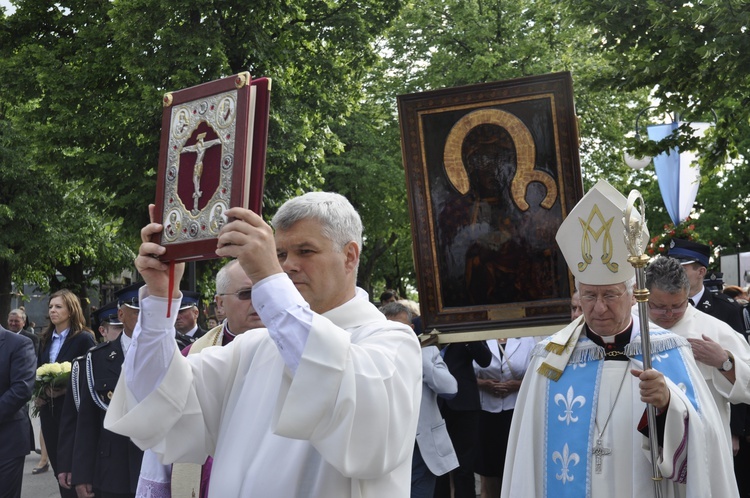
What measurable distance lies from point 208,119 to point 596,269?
115 inches

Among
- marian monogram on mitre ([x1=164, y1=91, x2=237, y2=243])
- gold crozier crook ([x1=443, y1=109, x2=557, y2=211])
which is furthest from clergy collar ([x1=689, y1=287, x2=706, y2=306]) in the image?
marian monogram on mitre ([x1=164, y1=91, x2=237, y2=243])

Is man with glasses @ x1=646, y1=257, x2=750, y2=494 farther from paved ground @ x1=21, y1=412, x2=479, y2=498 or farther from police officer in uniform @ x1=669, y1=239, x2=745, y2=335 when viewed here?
paved ground @ x1=21, y1=412, x2=479, y2=498

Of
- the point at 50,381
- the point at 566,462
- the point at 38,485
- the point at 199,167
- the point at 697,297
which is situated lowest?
the point at 38,485

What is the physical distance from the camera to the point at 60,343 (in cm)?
1220

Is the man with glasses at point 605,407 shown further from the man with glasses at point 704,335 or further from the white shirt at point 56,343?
the white shirt at point 56,343

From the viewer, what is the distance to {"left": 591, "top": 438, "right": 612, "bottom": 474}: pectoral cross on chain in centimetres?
539

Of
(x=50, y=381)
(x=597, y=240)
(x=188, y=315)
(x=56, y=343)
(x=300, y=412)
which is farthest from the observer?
(x=56, y=343)

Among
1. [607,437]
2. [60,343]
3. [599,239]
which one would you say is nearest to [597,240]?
[599,239]

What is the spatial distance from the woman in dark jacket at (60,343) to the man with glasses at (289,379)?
6370 millimetres

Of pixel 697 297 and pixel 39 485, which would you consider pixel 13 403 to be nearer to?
pixel 39 485

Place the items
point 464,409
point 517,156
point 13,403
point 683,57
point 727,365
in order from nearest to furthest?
1. point 727,365
2. point 517,156
3. point 13,403
4. point 464,409
5. point 683,57

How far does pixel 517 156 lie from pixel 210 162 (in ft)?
15.6

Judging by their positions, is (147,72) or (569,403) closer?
(569,403)

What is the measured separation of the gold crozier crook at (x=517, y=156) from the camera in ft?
24.8
